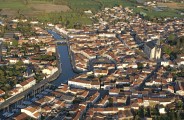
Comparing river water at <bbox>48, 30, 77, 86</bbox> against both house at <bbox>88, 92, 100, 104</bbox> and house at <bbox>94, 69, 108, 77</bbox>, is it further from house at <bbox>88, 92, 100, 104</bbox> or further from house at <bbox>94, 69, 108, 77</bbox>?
house at <bbox>88, 92, 100, 104</bbox>

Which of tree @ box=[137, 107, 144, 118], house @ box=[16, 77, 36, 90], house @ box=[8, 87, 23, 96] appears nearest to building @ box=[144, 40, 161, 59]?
tree @ box=[137, 107, 144, 118]

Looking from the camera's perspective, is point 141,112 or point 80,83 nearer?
point 141,112

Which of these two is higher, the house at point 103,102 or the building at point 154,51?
the building at point 154,51

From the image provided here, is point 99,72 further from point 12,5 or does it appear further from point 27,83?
point 12,5

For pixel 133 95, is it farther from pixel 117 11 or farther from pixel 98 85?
pixel 117 11

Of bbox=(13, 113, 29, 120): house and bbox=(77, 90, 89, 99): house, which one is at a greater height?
bbox=(77, 90, 89, 99): house

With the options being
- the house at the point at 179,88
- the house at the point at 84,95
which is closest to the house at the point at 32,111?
the house at the point at 84,95

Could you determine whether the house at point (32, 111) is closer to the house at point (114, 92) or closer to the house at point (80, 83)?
the house at point (80, 83)

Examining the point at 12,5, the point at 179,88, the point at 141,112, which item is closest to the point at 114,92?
the point at 141,112
